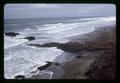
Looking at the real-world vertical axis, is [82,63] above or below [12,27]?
below

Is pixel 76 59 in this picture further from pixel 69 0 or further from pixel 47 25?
pixel 69 0

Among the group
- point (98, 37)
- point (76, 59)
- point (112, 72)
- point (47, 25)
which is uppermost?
point (47, 25)

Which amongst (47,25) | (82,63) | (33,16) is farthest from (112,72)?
(33,16)

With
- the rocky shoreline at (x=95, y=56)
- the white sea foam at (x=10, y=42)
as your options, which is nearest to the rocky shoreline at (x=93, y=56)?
the rocky shoreline at (x=95, y=56)

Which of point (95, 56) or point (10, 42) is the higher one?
point (10, 42)

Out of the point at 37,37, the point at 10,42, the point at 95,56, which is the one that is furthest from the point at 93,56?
the point at 10,42

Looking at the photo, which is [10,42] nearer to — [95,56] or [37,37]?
[37,37]

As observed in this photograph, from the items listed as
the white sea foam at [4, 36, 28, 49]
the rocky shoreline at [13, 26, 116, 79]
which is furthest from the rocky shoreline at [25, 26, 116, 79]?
the white sea foam at [4, 36, 28, 49]

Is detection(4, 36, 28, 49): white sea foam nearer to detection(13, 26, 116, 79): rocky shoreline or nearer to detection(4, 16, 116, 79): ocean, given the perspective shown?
detection(4, 16, 116, 79): ocean
